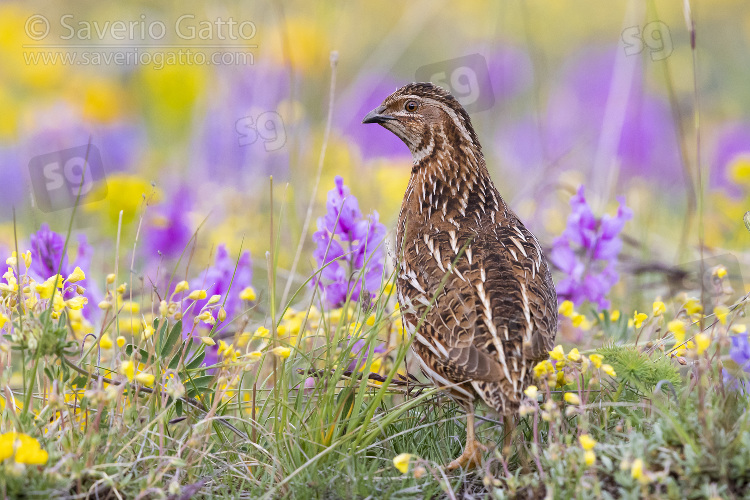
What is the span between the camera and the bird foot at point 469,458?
3747 millimetres

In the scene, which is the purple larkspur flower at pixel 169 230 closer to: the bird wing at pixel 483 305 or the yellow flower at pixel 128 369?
the bird wing at pixel 483 305

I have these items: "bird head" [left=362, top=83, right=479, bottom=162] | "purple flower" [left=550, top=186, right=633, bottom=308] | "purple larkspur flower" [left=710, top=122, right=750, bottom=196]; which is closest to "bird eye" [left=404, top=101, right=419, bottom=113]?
"bird head" [left=362, top=83, right=479, bottom=162]

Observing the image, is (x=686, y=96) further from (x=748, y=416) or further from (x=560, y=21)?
(x=748, y=416)

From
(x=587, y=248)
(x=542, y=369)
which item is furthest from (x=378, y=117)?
(x=542, y=369)

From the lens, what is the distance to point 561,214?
880cm

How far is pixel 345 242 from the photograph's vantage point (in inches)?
193

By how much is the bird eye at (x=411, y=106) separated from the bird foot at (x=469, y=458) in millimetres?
2239

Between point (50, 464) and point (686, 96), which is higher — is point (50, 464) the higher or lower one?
the lower one

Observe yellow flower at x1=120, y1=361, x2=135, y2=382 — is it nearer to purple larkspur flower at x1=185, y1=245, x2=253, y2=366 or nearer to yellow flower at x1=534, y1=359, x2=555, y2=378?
purple larkspur flower at x1=185, y1=245, x2=253, y2=366

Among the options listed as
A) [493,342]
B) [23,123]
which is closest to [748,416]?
[493,342]

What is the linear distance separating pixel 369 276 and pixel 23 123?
7.28 meters

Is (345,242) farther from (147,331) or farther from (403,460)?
(403,460)

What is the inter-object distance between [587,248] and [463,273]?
4.60 ft

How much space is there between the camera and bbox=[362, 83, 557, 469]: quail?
150 inches
